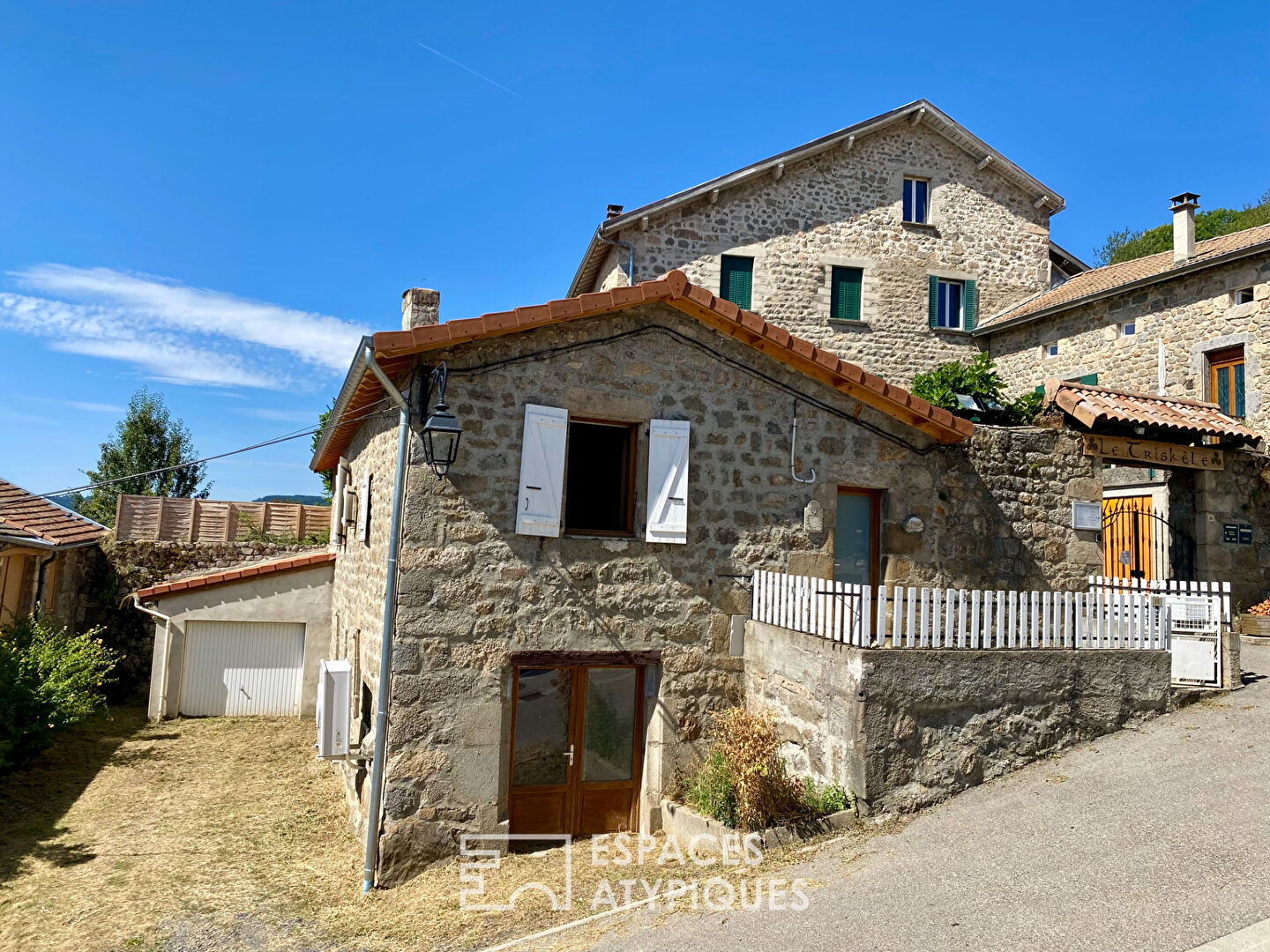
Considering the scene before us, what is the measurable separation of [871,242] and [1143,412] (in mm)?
9029

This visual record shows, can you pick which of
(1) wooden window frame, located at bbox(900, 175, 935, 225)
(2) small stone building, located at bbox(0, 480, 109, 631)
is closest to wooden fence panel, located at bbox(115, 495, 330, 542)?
(2) small stone building, located at bbox(0, 480, 109, 631)

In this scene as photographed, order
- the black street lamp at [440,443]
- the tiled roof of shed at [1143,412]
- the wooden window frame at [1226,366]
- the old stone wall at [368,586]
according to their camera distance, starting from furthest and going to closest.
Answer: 1. the wooden window frame at [1226,366]
2. the tiled roof of shed at [1143,412]
3. the old stone wall at [368,586]
4. the black street lamp at [440,443]

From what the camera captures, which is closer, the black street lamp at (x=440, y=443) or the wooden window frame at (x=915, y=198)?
the black street lamp at (x=440, y=443)

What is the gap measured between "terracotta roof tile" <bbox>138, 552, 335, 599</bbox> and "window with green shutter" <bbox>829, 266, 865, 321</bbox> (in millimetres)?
11625

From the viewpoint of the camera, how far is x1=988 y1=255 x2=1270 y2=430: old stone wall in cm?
1319

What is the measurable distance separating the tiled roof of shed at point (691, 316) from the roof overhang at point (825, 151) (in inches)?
352

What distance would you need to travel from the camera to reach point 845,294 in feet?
60.2

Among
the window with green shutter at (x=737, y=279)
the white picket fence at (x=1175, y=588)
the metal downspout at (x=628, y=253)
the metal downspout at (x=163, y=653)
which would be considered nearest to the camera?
the white picket fence at (x=1175, y=588)

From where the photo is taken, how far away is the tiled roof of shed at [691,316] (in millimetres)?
7160

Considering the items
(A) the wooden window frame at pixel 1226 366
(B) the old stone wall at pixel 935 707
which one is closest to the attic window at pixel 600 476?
(B) the old stone wall at pixel 935 707

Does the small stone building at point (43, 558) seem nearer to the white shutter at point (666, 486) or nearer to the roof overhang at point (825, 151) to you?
the white shutter at point (666, 486)

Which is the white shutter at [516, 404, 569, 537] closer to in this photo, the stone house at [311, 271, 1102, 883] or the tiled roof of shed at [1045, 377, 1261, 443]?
the stone house at [311, 271, 1102, 883]

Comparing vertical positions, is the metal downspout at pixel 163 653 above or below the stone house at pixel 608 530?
below

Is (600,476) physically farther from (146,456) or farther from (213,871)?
(146,456)
